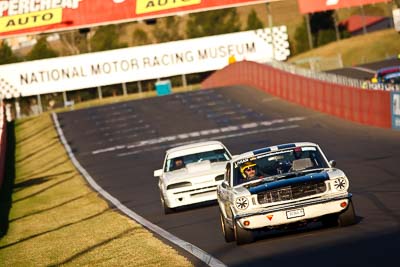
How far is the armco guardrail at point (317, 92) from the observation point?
35.7 meters

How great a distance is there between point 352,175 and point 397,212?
7773mm

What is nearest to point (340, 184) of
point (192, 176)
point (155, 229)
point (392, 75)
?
point (155, 229)

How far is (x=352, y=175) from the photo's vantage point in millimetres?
23656

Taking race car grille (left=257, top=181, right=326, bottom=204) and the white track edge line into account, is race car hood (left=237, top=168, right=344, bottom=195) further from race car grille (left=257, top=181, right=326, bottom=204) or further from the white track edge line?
the white track edge line

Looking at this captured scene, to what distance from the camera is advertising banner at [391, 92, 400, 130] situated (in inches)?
1287

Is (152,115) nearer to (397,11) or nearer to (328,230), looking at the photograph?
(397,11)

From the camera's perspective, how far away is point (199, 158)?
74.1 feet

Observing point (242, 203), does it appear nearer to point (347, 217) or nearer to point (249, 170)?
point (249, 170)

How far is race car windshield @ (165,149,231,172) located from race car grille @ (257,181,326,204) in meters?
7.80

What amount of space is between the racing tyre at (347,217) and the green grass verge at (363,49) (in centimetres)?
7290

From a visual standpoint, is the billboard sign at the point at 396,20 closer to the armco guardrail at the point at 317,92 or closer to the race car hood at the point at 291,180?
the armco guardrail at the point at 317,92

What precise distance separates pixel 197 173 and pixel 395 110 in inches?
528

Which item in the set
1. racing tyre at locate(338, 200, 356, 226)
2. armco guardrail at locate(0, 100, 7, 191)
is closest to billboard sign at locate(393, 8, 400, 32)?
racing tyre at locate(338, 200, 356, 226)

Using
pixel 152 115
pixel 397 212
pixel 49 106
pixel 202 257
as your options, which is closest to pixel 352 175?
pixel 397 212
